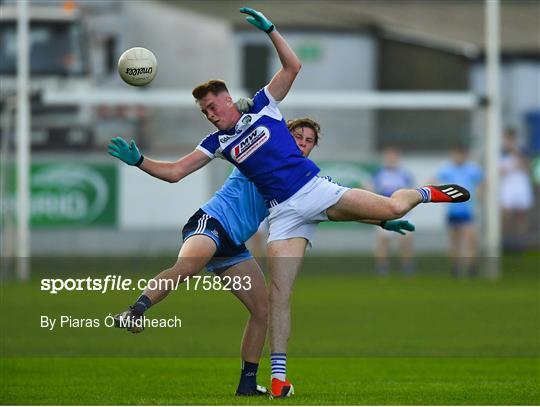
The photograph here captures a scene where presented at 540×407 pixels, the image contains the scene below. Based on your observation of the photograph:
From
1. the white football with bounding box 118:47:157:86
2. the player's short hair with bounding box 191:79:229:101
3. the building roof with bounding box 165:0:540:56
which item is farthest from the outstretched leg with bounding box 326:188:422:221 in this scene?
the building roof with bounding box 165:0:540:56

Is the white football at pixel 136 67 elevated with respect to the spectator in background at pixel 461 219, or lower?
elevated

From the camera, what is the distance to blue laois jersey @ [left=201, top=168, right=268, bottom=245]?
1059 centimetres

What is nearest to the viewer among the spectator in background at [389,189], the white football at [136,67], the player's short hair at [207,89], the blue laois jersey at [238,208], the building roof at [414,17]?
the player's short hair at [207,89]

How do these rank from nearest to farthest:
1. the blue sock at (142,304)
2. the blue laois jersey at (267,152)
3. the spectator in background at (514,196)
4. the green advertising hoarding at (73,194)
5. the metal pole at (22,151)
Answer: the blue sock at (142,304), the blue laois jersey at (267,152), the metal pole at (22,151), the green advertising hoarding at (73,194), the spectator in background at (514,196)

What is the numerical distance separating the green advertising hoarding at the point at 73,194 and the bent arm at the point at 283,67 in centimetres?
1673

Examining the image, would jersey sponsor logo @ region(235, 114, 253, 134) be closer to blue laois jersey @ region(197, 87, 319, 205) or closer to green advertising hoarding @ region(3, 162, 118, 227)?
blue laois jersey @ region(197, 87, 319, 205)

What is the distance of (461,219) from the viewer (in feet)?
82.5

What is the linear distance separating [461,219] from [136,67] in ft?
49.3

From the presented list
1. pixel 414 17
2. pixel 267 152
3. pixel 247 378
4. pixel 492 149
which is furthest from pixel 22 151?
pixel 414 17

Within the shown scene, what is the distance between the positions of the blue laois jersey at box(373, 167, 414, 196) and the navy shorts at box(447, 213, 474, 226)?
3.64ft

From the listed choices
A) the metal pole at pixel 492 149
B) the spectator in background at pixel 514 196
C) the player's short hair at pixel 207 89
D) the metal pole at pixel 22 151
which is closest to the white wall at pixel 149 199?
the metal pole at pixel 22 151

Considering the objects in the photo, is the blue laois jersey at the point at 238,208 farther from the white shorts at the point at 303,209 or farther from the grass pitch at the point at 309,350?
the grass pitch at the point at 309,350

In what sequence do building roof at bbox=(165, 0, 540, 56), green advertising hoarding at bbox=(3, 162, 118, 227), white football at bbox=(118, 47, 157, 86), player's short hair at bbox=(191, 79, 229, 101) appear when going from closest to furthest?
player's short hair at bbox=(191, 79, 229, 101)
white football at bbox=(118, 47, 157, 86)
green advertising hoarding at bbox=(3, 162, 118, 227)
building roof at bbox=(165, 0, 540, 56)

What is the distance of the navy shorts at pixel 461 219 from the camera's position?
82.4 feet
